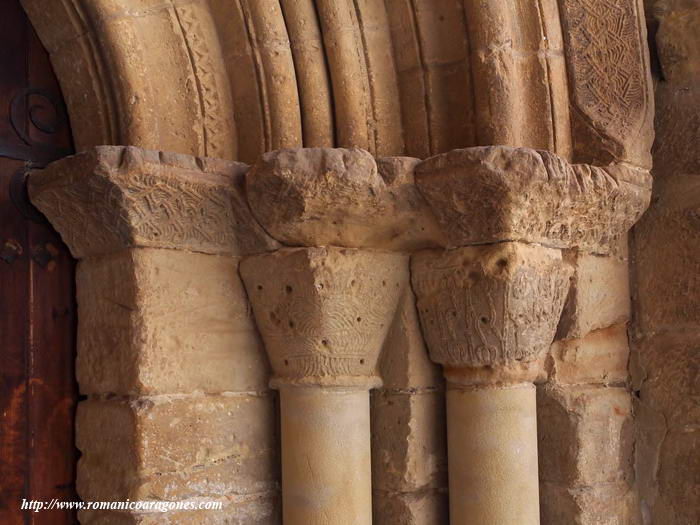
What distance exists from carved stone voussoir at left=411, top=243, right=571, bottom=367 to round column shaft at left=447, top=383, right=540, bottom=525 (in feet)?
0.30

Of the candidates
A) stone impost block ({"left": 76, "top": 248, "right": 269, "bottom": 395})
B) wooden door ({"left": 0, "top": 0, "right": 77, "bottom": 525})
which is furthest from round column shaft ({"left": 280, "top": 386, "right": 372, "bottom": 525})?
wooden door ({"left": 0, "top": 0, "right": 77, "bottom": 525})

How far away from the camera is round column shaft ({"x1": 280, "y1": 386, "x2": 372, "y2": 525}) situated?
6.30ft

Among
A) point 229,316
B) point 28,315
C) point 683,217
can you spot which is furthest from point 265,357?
point 683,217

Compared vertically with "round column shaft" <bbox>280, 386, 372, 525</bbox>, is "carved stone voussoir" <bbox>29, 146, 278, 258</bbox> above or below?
above

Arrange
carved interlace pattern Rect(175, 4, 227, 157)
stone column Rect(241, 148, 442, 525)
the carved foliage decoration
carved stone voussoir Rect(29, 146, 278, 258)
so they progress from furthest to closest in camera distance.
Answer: the carved foliage decoration → carved interlace pattern Rect(175, 4, 227, 157) → stone column Rect(241, 148, 442, 525) → carved stone voussoir Rect(29, 146, 278, 258)

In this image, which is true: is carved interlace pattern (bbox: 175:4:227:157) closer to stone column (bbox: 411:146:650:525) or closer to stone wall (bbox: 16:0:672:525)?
stone wall (bbox: 16:0:672:525)

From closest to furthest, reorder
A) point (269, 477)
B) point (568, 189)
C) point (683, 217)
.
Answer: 1. point (568, 189)
2. point (269, 477)
3. point (683, 217)

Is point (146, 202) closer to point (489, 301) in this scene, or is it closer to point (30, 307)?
point (30, 307)

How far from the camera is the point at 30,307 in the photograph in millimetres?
1959

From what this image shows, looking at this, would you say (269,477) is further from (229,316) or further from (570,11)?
(570,11)

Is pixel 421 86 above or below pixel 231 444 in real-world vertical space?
above

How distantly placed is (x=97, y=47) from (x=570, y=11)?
1.17 meters

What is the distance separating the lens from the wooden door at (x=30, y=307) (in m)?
1.91

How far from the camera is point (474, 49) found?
202 centimetres
